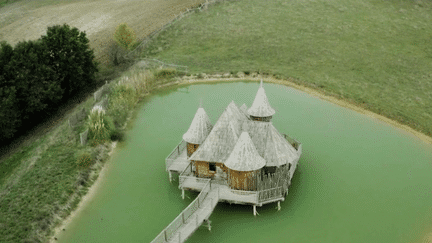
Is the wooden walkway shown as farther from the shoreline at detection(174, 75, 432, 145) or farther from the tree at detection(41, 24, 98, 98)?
the tree at detection(41, 24, 98, 98)

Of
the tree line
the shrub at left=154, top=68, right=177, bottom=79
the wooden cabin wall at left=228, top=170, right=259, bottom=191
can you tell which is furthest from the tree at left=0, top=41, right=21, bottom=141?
the wooden cabin wall at left=228, top=170, right=259, bottom=191

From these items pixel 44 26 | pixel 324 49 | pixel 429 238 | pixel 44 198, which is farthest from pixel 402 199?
pixel 44 26

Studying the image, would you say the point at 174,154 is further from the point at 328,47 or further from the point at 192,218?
the point at 328,47

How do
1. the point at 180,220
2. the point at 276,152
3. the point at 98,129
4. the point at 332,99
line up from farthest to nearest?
1. the point at 332,99
2. the point at 98,129
3. the point at 276,152
4. the point at 180,220

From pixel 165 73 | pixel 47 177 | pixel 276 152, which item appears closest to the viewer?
pixel 276 152

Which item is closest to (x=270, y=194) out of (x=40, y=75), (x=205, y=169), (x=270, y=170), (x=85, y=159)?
(x=270, y=170)

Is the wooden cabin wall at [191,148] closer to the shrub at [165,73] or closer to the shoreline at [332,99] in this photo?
the shoreline at [332,99]
